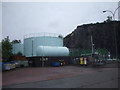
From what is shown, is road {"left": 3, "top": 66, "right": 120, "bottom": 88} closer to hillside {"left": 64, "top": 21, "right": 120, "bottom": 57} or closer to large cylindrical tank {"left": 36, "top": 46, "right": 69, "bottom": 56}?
large cylindrical tank {"left": 36, "top": 46, "right": 69, "bottom": 56}

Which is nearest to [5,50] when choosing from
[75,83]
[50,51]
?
[50,51]

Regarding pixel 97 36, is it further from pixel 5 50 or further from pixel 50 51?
pixel 5 50

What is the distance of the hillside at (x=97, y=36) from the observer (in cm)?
9094

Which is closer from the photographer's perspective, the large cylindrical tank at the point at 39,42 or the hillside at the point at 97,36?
the large cylindrical tank at the point at 39,42

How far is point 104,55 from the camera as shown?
52.2 m

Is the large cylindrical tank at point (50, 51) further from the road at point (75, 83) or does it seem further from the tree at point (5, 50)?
the road at point (75, 83)

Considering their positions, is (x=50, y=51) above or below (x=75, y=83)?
above

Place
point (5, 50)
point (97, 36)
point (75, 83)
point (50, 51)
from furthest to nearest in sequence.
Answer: point (97, 36) → point (50, 51) → point (5, 50) → point (75, 83)

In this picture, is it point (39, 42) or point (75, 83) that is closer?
point (75, 83)

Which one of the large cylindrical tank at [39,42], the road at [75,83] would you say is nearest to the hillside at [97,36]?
the large cylindrical tank at [39,42]

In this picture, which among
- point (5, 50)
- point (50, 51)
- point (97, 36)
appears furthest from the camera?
→ point (97, 36)

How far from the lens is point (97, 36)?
95.0 meters

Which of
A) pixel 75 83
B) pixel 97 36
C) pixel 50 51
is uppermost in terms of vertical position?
pixel 97 36

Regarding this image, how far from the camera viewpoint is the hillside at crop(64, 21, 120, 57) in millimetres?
90938
